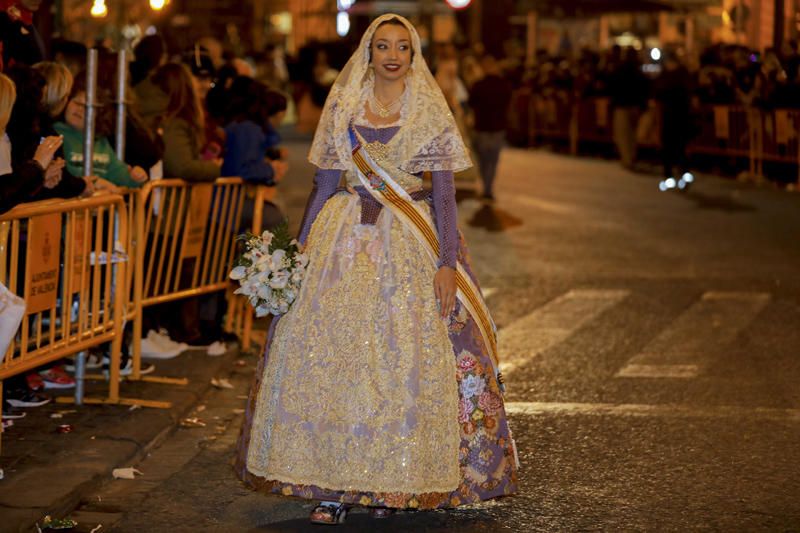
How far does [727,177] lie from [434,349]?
1874 cm

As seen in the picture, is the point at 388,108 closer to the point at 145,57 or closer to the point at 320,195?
the point at 320,195

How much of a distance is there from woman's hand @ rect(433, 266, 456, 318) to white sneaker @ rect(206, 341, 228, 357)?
3.79 meters

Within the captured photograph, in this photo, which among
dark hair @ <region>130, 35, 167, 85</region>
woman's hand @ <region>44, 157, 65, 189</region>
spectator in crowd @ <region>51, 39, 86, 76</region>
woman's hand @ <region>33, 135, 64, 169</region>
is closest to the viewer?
woman's hand @ <region>33, 135, 64, 169</region>

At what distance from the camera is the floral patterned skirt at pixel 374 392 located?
19.2 ft

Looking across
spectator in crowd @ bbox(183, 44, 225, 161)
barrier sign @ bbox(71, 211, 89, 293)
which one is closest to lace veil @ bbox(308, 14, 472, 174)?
barrier sign @ bbox(71, 211, 89, 293)

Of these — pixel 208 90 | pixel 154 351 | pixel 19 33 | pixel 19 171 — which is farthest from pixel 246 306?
pixel 19 171

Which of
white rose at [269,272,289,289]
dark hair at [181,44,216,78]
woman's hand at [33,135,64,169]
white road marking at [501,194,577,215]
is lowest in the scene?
white road marking at [501,194,577,215]

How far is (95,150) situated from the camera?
857 centimetres

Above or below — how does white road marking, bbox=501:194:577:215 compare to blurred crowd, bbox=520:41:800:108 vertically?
below

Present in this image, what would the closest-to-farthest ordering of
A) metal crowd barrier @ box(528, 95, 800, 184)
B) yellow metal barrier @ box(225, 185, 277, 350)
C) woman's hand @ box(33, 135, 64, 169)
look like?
woman's hand @ box(33, 135, 64, 169) < yellow metal barrier @ box(225, 185, 277, 350) < metal crowd barrier @ box(528, 95, 800, 184)

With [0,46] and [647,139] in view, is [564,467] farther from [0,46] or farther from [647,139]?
[647,139]

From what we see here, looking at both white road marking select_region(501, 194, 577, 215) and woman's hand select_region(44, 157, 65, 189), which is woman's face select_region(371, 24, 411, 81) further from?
white road marking select_region(501, 194, 577, 215)

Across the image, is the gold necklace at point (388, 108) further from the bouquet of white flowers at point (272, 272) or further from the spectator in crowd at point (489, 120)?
the spectator in crowd at point (489, 120)

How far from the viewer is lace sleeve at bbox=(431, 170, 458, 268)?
20.1 ft
